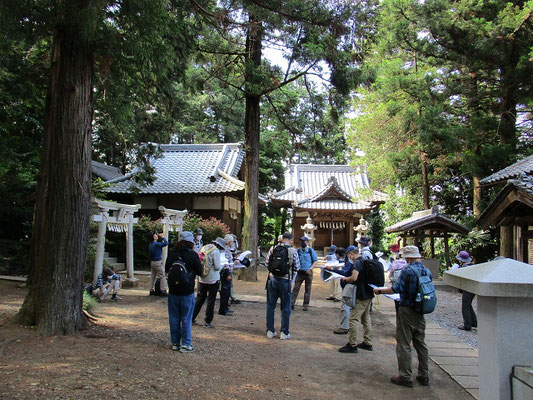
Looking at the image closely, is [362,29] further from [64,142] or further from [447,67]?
[447,67]

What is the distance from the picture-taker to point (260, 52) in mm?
13930

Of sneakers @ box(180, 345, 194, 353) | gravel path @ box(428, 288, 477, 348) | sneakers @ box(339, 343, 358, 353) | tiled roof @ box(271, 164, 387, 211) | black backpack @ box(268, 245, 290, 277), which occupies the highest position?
tiled roof @ box(271, 164, 387, 211)

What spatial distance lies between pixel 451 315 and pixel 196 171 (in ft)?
49.7

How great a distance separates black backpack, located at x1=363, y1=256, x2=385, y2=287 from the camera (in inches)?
241

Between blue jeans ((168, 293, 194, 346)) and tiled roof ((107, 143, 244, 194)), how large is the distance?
1372cm

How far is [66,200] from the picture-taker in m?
5.83

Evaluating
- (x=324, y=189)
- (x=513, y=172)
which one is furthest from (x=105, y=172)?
(x=513, y=172)

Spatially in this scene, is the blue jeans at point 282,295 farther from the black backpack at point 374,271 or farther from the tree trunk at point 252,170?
the tree trunk at point 252,170

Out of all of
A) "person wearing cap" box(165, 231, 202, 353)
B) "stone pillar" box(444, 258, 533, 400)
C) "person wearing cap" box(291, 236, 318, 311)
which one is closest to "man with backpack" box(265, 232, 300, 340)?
"person wearing cap" box(165, 231, 202, 353)

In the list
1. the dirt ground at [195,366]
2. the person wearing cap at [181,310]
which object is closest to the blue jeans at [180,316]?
the person wearing cap at [181,310]

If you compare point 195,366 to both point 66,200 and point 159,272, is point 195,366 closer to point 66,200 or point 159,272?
point 66,200

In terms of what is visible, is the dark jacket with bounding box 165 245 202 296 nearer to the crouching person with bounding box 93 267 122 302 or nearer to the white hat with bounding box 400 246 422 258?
the white hat with bounding box 400 246 422 258

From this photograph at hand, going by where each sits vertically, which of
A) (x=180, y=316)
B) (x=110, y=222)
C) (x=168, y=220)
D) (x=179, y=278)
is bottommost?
(x=180, y=316)

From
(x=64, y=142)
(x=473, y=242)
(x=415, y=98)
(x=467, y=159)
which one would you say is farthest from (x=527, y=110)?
(x=64, y=142)
